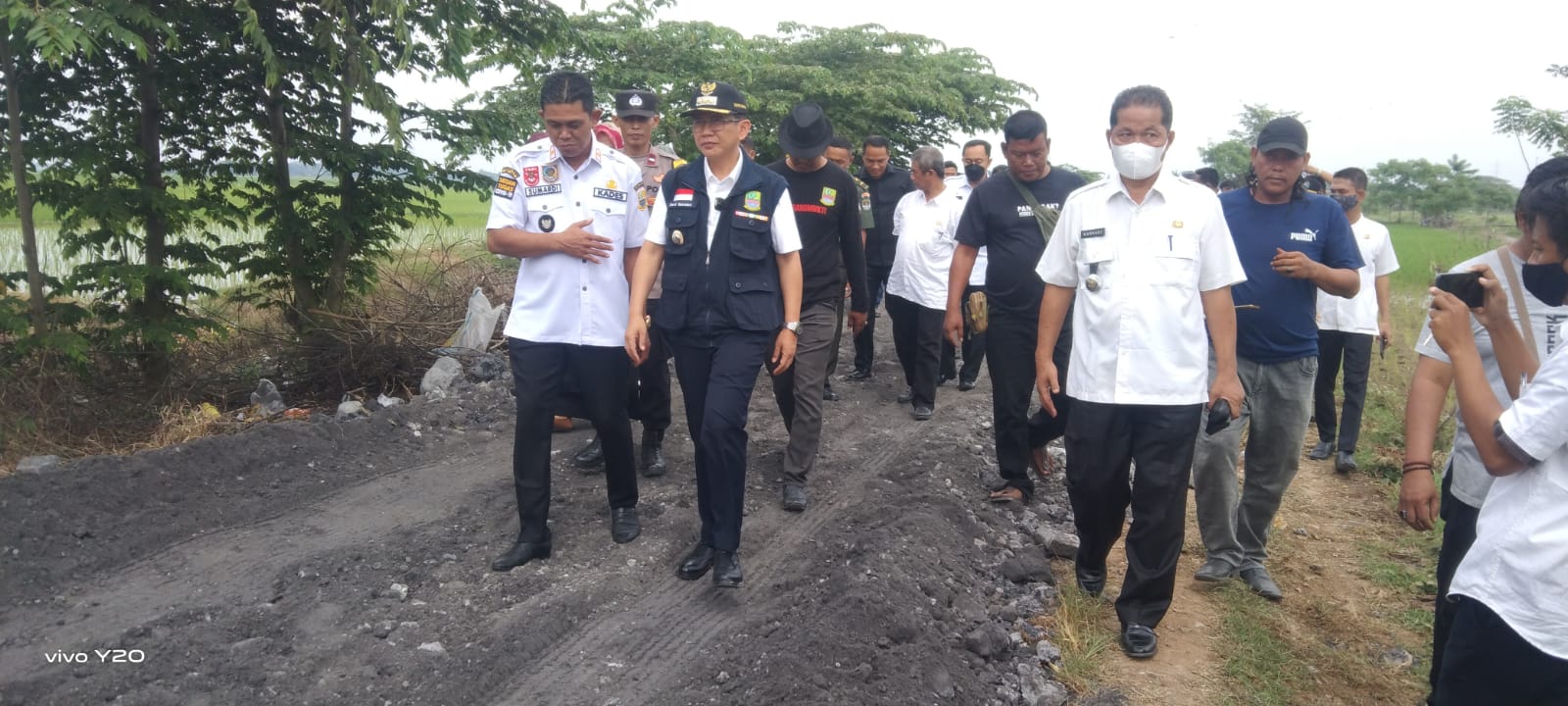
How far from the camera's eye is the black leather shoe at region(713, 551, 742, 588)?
3.98 metres

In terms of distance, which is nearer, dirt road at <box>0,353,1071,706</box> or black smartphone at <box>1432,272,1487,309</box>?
black smartphone at <box>1432,272,1487,309</box>

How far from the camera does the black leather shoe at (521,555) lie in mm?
4145

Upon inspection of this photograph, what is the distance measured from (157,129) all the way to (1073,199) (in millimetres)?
5713

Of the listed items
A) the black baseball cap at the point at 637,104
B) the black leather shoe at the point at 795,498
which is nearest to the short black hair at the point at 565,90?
the black baseball cap at the point at 637,104

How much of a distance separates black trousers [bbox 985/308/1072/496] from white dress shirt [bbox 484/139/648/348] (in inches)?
76.1

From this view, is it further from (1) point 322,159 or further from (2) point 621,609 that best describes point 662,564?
(1) point 322,159

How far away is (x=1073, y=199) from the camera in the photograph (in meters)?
3.83

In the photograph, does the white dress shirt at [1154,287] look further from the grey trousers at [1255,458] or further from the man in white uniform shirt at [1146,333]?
the grey trousers at [1255,458]

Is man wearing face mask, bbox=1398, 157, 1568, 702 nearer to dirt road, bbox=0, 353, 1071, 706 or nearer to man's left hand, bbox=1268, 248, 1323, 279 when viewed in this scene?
man's left hand, bbox=1268, 248, 1323, 279

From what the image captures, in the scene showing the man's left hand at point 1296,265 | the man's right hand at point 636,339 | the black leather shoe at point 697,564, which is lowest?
the black leather shoe at point 697,564

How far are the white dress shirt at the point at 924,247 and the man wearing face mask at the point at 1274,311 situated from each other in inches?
115

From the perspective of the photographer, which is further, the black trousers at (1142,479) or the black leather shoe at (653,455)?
the black leather shoe at (653,455)

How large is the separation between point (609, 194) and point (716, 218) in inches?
20.8

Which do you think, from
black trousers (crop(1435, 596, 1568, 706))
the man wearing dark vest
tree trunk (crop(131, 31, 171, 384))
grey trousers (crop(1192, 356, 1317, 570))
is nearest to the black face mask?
black trousers (crop(1435, 596, 1568, 706))
